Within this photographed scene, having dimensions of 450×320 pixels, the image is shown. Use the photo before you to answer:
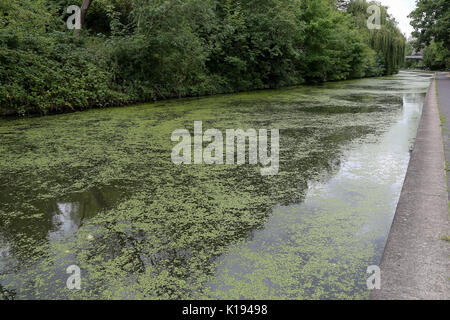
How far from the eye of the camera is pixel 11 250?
1.88m

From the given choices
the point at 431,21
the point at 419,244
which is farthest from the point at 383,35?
the point at 419,244

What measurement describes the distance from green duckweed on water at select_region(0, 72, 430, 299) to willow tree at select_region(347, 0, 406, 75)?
22.4 meters

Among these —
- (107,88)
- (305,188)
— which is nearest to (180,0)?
(107,88)

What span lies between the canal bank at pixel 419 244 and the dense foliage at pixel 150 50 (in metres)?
6.52

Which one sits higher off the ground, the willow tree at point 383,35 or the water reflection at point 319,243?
the willow tree at point 383,35

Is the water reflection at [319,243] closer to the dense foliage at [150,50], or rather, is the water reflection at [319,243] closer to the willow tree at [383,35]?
the dense foliage at [150,50]

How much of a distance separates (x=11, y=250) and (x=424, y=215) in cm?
237

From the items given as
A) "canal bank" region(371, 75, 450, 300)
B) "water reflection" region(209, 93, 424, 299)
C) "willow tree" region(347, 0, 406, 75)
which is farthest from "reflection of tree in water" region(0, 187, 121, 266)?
"willow tree" region(347, 0, 406, 75)

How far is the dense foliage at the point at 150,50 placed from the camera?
6926mm

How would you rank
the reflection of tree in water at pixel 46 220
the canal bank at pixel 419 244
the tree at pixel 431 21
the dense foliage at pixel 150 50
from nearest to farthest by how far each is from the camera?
the canal bank at pixel 419 244 < the reflection of tree in water at pixel 46 220 < the dense foliage at pixel 150 50 < the tree at pixel 431 21

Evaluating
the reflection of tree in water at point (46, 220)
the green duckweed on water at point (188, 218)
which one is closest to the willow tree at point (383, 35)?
the green duckweed on water at point (188, 218)

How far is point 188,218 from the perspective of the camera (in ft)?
7.41

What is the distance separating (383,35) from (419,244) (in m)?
26.8

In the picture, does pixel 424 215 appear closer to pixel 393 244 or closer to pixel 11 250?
pixel 393 244
